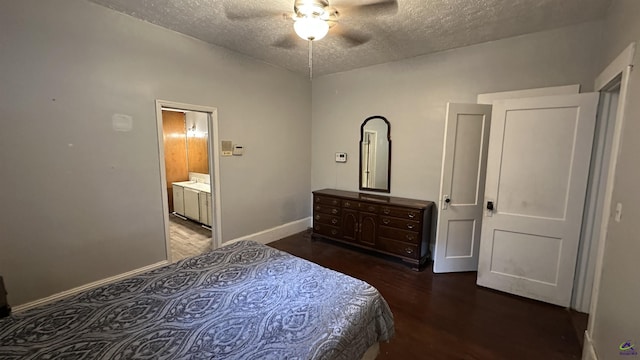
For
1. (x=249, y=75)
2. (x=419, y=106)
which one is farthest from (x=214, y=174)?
(x=419, y=106)

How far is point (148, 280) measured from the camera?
1.65 m

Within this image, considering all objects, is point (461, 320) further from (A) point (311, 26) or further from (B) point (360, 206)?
(A) point (311, 26)

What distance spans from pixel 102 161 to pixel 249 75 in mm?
2010

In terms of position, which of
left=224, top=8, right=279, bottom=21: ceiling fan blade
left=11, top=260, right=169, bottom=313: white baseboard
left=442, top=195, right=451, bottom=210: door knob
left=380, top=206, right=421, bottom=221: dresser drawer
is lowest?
left=11, top=260, right=169, bottom=313: white baseboard

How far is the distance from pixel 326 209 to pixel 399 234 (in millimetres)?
1170

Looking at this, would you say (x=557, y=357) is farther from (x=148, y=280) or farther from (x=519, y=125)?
(x=148, y=280)

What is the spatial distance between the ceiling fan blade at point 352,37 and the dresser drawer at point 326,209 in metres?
2.21

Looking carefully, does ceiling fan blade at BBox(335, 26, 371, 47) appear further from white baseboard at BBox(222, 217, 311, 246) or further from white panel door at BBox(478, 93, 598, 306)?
white baseboard at BBox(222, 217, 311, 246)

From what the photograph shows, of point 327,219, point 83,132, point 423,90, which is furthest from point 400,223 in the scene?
point 83,132

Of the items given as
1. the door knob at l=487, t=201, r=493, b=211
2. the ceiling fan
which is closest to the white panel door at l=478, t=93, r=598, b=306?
the door knob at l=487, t=201, r=493, b=211

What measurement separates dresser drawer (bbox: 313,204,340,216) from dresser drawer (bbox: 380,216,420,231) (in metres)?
0.72

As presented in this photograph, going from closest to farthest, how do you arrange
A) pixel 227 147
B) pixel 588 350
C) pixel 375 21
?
pixel 588 350 → pixel 375 21 → pixel 227 147

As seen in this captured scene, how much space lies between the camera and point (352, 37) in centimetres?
283

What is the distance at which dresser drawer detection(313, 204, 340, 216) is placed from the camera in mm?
3828
